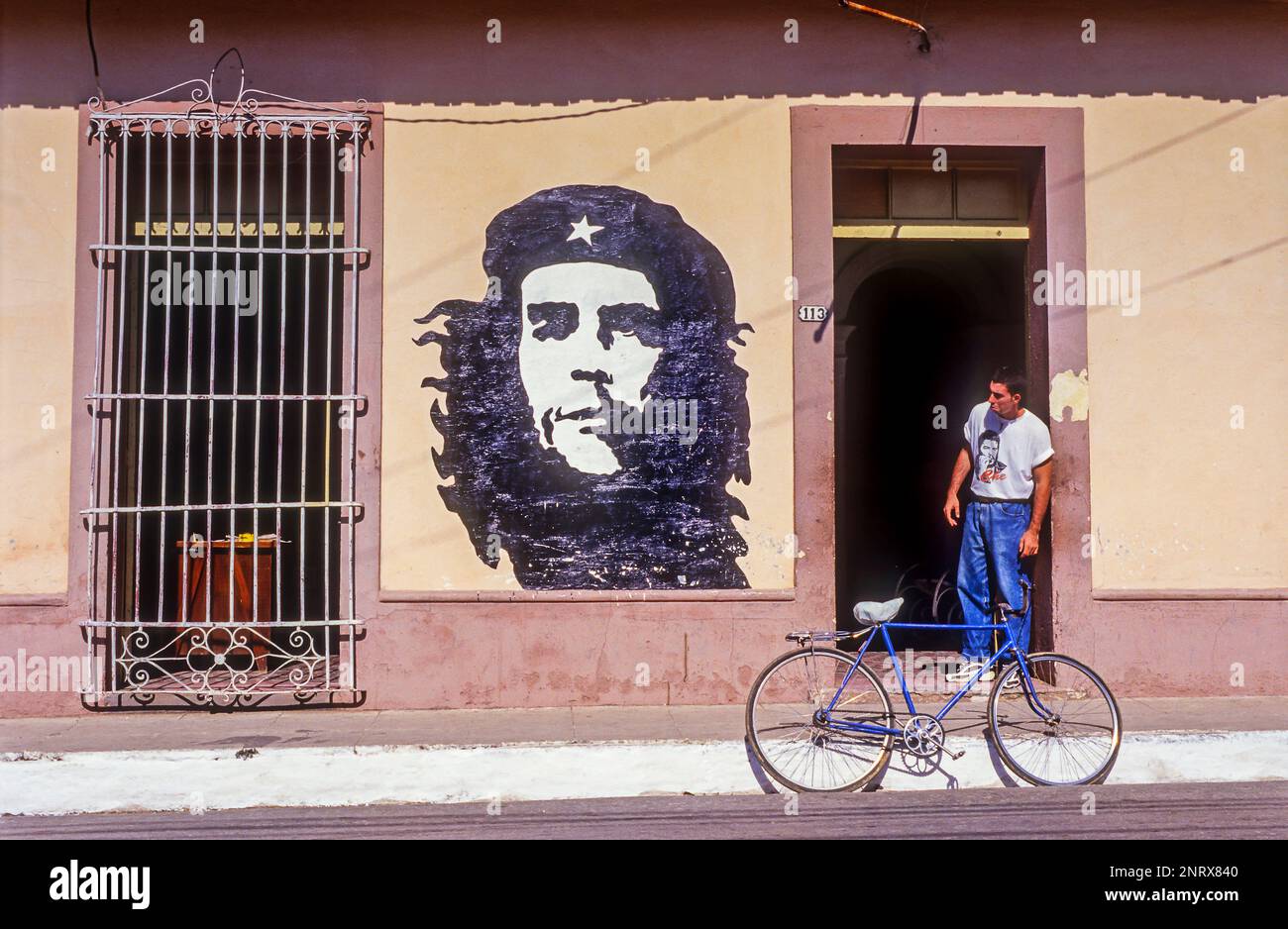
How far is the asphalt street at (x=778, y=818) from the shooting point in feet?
18.0

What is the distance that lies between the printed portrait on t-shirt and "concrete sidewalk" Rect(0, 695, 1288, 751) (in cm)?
168

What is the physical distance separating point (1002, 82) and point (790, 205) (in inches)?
65.9

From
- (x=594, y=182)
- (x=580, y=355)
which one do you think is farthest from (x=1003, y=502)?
(x=594, y=182)

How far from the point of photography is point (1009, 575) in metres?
7.93

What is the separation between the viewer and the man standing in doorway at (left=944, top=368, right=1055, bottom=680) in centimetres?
785

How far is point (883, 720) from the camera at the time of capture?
613cm

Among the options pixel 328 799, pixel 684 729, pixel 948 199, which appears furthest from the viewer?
pixel 948 199

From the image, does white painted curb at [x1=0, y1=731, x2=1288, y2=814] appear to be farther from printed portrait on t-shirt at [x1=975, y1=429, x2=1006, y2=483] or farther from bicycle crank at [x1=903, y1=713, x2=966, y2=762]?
printed portrait on t-shirt at [x1=975, y1=429, x2=1006, y2=483]

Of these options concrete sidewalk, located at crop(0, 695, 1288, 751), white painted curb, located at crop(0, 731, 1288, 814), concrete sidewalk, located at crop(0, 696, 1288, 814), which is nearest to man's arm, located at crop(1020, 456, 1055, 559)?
concrete sidewalk, located at crop(0, 695, 1288, 751)

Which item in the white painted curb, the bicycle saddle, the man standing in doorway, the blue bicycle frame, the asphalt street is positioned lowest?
the asphalt street

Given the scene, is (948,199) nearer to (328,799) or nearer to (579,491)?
(579,491)

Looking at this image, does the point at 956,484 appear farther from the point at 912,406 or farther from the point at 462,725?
the point at 462,725

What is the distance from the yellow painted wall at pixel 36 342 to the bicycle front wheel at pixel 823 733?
4.62m
